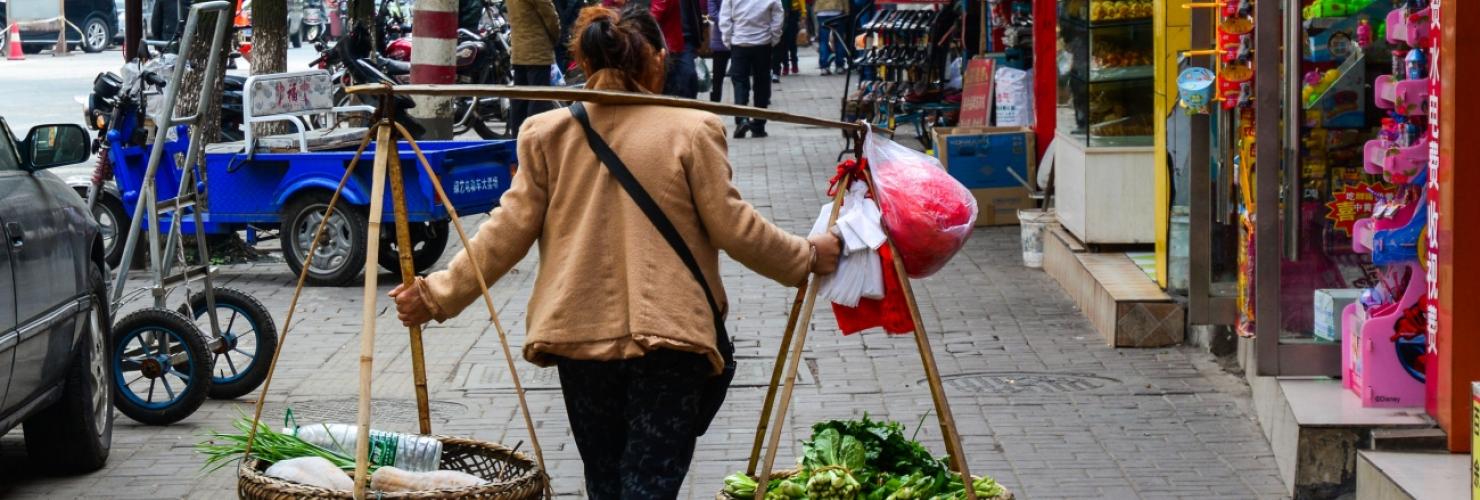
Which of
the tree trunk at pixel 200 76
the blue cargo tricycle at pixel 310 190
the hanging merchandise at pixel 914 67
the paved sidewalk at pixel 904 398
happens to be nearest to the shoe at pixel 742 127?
the hanging merchandise at pixel 914 67

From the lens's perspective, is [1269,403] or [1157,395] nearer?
[1269,403]

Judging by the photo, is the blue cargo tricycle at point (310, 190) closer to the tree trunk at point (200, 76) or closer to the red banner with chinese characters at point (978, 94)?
the tree trunk at point (200, 76)

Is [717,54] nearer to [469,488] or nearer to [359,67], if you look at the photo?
[359,67]

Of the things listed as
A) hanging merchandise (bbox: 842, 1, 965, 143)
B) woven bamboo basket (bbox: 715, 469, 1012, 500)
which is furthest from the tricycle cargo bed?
hanging merchandise (bbox: 842, 1, 965, 143)

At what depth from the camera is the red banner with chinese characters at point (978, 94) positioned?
45.5ft

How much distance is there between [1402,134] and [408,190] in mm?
5643

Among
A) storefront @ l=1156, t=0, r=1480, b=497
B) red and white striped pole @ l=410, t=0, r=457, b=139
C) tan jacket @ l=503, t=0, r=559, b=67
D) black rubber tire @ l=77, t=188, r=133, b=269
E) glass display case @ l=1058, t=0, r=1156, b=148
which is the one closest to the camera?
storefront @ l=1156, t=0, r=1480, b=497

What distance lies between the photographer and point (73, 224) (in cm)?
614

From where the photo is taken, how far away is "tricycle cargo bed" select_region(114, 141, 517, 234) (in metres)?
9.70

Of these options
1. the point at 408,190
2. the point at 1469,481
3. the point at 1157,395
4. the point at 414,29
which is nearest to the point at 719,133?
the point at 1469,481

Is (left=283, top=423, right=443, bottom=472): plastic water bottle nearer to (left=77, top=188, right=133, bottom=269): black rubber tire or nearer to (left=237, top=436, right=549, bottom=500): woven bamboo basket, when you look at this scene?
(left=237, top=436, right=549, bottom=500): woven bamboo basket

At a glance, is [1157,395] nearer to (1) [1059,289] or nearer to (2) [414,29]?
(1) [1059,289]

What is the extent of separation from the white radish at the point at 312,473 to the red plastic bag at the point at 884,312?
1.23m

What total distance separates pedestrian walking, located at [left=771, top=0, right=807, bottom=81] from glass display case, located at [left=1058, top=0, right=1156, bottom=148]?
1479 centimetres
